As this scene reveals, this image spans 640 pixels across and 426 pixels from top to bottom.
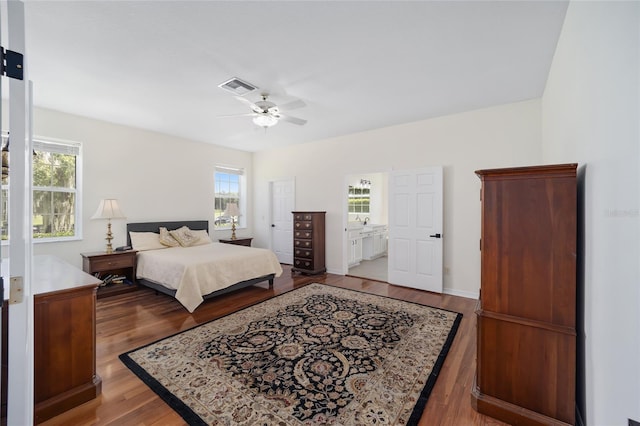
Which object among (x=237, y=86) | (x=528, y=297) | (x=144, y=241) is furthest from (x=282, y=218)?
(x=528, y=297)

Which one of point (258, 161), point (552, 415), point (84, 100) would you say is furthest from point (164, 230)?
point (552, 415)

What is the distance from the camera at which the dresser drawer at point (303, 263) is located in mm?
5625

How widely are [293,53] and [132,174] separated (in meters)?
3.98

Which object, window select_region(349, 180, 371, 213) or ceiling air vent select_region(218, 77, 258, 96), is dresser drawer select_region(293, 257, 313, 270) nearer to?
window select_region(349, 180, 371, 213)

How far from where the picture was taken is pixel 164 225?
209 inches

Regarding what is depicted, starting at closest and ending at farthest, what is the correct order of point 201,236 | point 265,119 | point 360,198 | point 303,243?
point 265,119 → point 201,236 → point 303,243 → point 360,198

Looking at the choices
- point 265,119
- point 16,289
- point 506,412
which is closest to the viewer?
point 16,289

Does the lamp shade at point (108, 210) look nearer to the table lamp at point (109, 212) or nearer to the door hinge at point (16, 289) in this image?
the table lamp at point (109, 212)

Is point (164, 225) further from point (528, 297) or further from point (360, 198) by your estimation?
point (528, 297)

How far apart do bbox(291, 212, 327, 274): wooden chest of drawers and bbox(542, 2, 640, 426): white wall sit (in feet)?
14.0

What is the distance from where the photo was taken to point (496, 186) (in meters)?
1.89

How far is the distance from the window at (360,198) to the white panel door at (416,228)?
301cm

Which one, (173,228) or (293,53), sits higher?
(293,53)

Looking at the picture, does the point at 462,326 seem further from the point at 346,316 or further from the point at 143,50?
the point at 143,50
